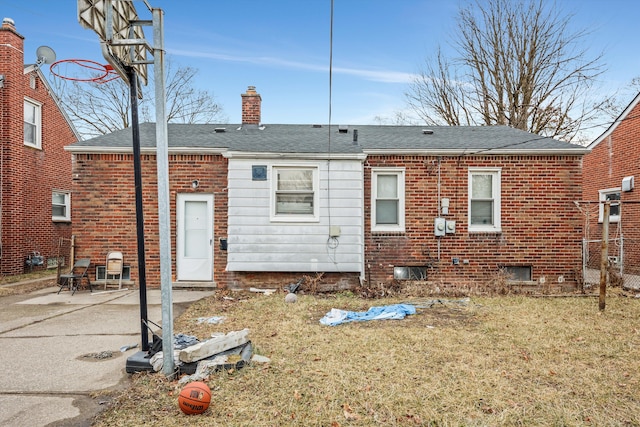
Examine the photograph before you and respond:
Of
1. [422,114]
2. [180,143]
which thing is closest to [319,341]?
[180,143]

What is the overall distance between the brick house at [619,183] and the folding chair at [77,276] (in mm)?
13237

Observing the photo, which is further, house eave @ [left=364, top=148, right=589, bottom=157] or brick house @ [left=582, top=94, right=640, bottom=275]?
brick house @ [left=582, top=94, right=640, bottom=275]

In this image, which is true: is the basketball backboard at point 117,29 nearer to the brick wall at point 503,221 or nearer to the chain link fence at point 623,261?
the brick wall at point 503,221

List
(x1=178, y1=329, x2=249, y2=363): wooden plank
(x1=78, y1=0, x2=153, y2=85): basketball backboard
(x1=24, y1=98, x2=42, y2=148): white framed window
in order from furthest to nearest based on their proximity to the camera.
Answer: (x1=24, y1=98, x2=42, y2=148): white framed window, (x1=178, y1=329, x2=249, y2=363): wooden plank, (x1=78, y1=0, x2=153, y2=85): basketball backboard

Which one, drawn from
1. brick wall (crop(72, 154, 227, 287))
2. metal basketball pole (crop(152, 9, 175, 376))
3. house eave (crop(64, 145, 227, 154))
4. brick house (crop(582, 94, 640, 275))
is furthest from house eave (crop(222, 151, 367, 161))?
brick house (crop(582, 94, 640, 275))

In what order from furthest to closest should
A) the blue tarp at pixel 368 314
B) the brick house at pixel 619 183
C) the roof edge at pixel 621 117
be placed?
the roof edge at pixel 621 117 → the brick house at pixel 619 183 → the blue tarp at pixel 368 314

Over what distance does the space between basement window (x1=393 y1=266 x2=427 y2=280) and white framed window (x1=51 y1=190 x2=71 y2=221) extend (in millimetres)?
12511

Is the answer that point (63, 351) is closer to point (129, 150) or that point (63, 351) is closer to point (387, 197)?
point (129, 150)

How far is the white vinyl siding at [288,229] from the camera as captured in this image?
357 inches

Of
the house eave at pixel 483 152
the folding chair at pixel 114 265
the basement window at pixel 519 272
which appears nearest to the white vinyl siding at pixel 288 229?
the house eave at pixel 483 152

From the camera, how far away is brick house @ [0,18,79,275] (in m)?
12.1

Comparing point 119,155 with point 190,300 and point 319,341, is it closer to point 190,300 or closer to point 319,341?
point 190,300

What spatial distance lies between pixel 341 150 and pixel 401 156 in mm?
1516

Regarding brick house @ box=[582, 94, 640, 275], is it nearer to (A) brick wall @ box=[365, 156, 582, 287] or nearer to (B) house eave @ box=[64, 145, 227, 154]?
(A) brick wall @ box=[365, 156, 582, 287]
